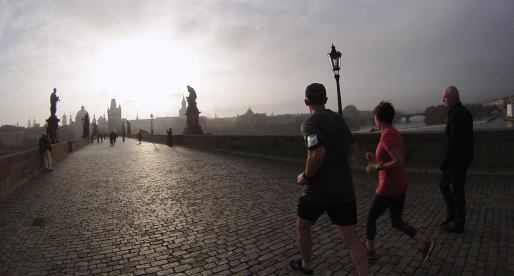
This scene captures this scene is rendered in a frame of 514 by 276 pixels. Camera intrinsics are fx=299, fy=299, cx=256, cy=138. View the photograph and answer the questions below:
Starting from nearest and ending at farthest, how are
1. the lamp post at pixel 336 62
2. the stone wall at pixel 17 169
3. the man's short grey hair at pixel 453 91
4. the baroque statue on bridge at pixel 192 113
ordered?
the man's short grey hair at pixel 453 91 < the stone wall at pixel 17 169 < the lamp post at pixel 336 62 < the baroque statue on bridge at pixel 192 113

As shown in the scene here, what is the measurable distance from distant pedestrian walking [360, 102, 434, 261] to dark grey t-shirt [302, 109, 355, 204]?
0.66 metres

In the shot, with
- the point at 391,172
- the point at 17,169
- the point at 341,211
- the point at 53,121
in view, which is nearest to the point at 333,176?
the point at 341,211

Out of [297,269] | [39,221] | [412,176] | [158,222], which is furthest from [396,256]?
[39,221]

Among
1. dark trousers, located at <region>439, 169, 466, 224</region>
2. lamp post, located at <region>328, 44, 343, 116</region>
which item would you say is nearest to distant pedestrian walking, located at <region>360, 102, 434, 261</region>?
dark trousers, located at <region>439, 169, 466, 224</region>

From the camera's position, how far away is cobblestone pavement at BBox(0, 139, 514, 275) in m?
3.10

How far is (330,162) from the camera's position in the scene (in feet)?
7.77

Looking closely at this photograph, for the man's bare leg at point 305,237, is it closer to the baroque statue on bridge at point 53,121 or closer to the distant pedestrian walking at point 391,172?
the distant pedestrian walking at point 391,172

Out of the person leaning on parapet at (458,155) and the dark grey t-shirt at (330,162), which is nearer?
the dark grey t-shirt at (330,162)

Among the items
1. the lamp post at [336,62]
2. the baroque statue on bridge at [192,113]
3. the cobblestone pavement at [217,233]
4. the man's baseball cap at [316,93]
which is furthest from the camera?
the baroque statue on bridge at [192,113]

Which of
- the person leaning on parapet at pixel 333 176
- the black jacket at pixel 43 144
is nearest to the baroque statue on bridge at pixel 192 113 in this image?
the black jacket at pixel 43 144

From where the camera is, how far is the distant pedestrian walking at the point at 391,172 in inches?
114

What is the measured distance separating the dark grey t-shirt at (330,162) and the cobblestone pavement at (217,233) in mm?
1016

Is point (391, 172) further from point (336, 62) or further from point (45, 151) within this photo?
point (45, 151)

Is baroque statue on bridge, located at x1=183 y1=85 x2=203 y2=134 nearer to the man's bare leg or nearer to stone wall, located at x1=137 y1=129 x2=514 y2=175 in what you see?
stone wall, located at x1=137 y1=129 x2=514 y2=175
